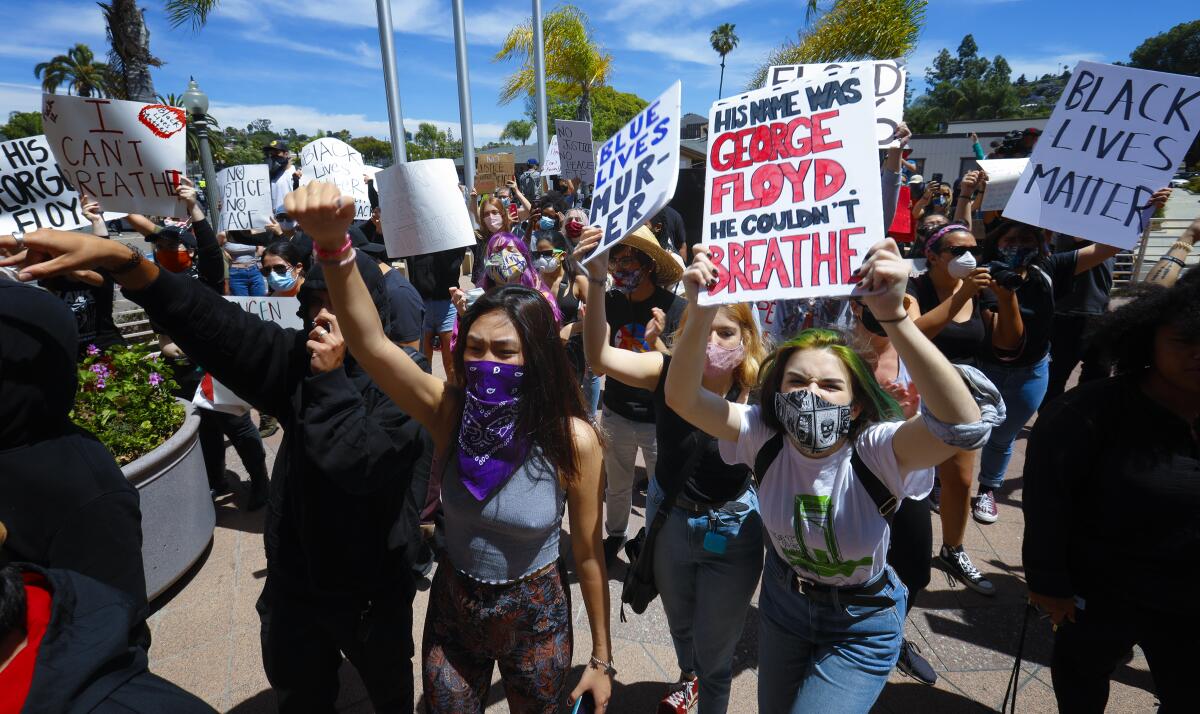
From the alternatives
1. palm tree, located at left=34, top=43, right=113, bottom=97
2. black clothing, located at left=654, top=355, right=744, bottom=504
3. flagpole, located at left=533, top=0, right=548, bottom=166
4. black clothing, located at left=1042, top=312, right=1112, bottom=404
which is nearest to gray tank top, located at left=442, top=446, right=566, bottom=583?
black clothing, located at left=654, top=355, right=744, bottom=504

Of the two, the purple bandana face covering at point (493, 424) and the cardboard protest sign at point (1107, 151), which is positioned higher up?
the cardboard protest sign at point (1107, 151)

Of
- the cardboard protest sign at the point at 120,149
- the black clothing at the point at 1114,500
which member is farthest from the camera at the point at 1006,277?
the cardboard protest sign at the point at 120,149

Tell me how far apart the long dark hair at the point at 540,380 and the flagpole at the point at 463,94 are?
32.0ft

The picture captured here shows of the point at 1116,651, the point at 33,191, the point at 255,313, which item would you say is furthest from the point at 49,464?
the point at 1116,651

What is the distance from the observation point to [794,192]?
5.70ft

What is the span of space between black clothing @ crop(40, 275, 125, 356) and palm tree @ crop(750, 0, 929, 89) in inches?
772

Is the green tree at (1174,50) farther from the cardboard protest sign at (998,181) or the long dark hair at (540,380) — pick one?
the long dark hair at (540,380)

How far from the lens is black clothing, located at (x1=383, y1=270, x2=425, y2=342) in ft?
12.4

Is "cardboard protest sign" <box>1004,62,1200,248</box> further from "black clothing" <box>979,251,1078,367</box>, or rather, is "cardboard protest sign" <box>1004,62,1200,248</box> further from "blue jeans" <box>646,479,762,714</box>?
"blue jeans" <box>646,479,762,714</box>

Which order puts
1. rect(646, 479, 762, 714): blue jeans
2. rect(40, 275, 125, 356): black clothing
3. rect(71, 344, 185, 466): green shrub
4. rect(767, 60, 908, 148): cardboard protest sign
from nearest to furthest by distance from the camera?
rect(646, 479, 762, 714): blue jeans < rect(767, 60, 908, 148): cardboard protest sign < rect(71, 344, 185, 466): green shrub < rect(40, 275, 125, 356): black clothing

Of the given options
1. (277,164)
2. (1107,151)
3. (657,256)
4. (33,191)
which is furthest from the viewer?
(277,164)

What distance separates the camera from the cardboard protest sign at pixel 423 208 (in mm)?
4012

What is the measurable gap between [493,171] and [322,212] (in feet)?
32.8

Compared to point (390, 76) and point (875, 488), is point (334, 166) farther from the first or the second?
point (875, 488)
